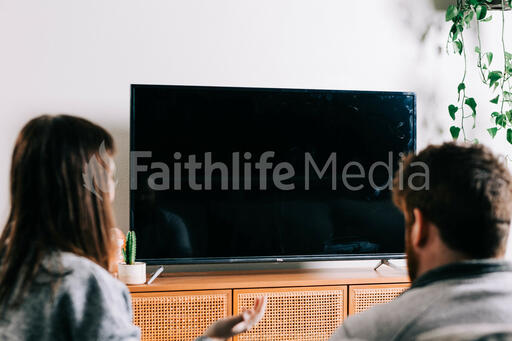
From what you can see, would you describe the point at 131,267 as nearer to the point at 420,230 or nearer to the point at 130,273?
the point at 130,273

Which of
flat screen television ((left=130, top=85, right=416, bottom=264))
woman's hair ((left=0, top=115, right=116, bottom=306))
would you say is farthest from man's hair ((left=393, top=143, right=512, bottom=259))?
flat screen television ((left=130, top=85, right=416, bottom=264))

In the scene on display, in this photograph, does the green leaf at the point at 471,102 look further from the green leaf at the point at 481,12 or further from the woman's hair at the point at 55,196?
the woman's hair at the point at 55,196

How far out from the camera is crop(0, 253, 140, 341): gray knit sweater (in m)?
0.99

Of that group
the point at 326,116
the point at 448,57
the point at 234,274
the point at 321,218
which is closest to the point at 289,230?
the point at 321,218

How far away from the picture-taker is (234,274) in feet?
8.18

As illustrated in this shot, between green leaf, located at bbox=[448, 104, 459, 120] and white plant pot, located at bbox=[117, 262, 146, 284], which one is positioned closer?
white plant pot, located at bbox=[117, 262, 146, 284]

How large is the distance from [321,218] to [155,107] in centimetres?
94

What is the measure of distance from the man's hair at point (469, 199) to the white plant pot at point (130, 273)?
153 centimetres

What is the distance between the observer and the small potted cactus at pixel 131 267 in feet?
7.31

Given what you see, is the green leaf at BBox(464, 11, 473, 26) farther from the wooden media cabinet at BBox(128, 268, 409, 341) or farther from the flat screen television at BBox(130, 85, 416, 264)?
the wooden media cabinet at BBox(128, 268, 409, 341)

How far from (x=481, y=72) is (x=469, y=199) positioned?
2.17 meters

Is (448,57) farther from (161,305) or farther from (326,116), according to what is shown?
(161,305)

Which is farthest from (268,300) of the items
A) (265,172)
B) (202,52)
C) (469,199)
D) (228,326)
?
(469,199)

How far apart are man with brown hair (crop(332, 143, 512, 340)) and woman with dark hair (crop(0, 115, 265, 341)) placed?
1.55ft
